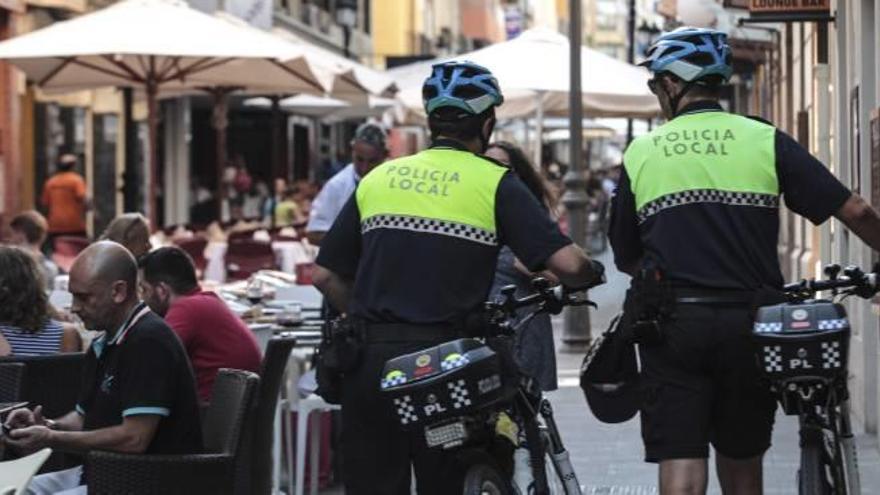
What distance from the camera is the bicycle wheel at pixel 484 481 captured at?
20.1 ft

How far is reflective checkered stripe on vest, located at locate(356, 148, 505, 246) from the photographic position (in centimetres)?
632

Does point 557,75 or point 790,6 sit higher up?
point 790,6

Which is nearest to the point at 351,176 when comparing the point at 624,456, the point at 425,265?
the point at 624,456

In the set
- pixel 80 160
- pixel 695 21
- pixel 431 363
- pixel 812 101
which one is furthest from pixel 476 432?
pixel 80 160

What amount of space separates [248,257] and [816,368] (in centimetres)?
1421

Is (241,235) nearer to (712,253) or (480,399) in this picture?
(712,253)

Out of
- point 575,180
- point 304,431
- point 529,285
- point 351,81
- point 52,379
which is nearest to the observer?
point 52,379

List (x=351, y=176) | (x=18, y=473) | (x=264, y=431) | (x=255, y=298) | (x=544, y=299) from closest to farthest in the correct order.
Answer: (x=18, y=473), (x=544, y=299), (x=264, y=431), (x=255, y=298), (x=351, y=176)

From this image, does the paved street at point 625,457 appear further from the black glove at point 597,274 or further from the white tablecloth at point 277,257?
the white tablecloth at point 277,257

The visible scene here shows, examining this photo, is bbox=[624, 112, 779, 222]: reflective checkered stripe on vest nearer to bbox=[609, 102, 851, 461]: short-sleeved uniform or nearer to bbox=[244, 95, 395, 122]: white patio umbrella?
bbox=[609, 102, 851, 461]: short-sleeved uniform

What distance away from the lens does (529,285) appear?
9.55 metres

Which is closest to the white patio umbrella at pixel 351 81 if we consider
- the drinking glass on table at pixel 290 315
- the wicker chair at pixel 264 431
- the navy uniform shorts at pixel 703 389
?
the drinking glass on table at pixel 290 315

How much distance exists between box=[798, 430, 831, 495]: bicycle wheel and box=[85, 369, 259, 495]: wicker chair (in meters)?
1.83

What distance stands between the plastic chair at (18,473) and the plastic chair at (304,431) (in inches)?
173
